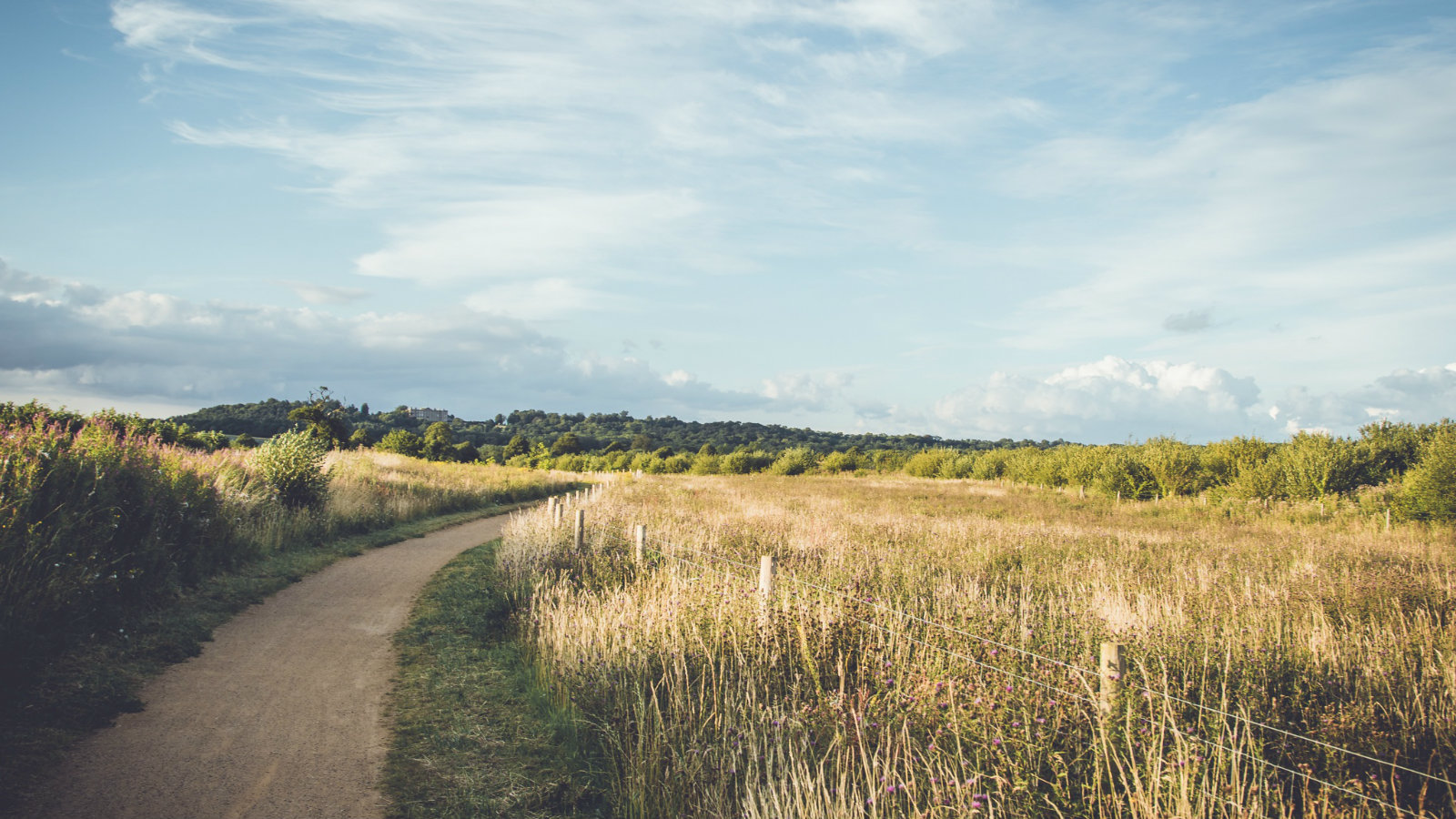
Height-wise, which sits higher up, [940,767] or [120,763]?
[940,767]

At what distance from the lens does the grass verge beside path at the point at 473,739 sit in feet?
15.7

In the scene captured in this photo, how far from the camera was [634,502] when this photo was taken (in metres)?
21.7

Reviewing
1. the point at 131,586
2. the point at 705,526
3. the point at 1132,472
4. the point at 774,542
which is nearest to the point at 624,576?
the point at 774,542

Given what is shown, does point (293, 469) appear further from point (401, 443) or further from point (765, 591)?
point (401, 443)

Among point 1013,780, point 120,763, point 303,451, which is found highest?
point 303,451

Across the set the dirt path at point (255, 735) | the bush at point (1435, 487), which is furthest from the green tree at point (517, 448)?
the bush at point (1435, 487)

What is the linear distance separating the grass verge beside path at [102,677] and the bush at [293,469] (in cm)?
556

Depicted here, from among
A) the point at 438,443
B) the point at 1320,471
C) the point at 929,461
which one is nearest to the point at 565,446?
the point at 438,443

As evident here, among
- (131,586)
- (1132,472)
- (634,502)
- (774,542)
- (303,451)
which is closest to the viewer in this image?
(131,586)

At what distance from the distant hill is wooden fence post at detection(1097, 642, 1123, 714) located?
5898 cm

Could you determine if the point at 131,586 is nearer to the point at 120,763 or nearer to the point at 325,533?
the point at 120,763

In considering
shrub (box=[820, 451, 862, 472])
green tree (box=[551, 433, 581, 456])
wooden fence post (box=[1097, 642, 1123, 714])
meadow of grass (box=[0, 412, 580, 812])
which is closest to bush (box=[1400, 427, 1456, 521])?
wooden fence post (box=[1097, 642, 1123, 714])

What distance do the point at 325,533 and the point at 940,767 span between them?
15305 millimetres

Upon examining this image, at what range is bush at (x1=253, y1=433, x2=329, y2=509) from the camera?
15961 millimetres
